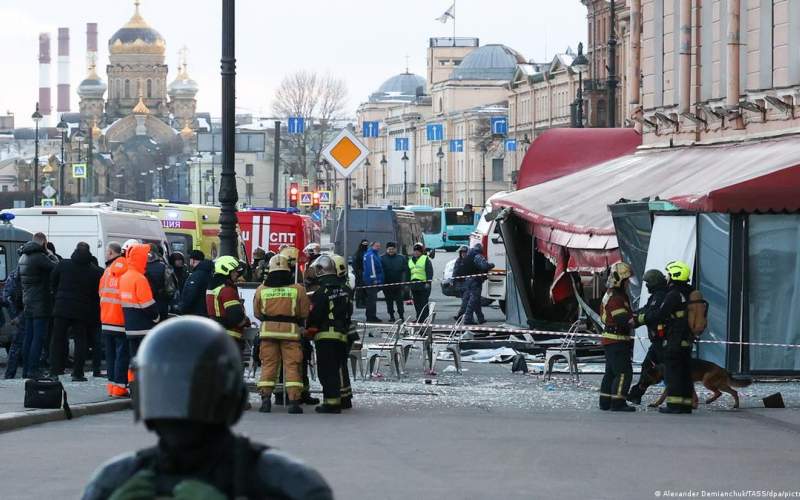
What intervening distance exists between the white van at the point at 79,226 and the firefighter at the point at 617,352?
10101mm

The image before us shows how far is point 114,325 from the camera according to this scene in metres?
17.0

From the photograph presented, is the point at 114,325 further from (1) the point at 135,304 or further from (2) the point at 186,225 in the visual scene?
(2) the point at 186,225

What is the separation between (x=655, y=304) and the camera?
1617cm

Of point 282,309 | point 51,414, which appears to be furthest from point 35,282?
point 51,414

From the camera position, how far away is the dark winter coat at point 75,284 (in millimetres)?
18562

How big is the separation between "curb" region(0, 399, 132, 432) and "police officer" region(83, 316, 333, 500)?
10781 millimetres

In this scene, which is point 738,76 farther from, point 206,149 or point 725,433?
point 206,149

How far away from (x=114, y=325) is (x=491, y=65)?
14685cm

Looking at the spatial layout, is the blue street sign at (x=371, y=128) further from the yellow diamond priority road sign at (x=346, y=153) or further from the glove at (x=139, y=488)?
the glove at (x=139, y=488)

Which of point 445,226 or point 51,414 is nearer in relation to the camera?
point 51,414

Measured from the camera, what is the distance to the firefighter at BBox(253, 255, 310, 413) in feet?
51.2

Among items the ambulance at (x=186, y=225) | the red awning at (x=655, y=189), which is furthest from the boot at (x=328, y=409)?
the ambulance at (x=186, y=225)

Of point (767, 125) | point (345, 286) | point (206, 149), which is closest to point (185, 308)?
point (345, 286)

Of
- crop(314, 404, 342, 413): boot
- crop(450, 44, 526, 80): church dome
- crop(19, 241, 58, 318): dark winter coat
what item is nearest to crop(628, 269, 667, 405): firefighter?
crop(314, 404, 342, 413): boot
